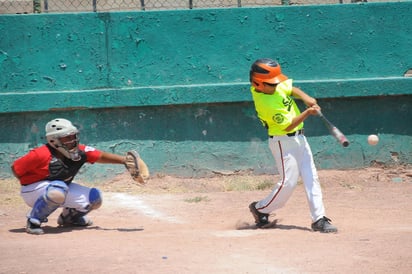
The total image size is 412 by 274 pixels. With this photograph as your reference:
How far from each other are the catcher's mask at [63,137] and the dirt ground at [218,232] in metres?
0.79

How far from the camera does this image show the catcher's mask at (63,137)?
7.04 meters

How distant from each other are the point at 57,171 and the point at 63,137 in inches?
Result: 14.6

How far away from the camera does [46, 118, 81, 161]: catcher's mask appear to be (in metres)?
7.04

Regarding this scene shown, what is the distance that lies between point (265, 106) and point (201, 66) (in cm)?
319

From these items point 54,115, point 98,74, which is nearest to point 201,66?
point 98,74

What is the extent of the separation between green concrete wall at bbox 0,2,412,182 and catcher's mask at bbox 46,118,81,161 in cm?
261

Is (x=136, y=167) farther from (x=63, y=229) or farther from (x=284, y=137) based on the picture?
(x=284, y=137)

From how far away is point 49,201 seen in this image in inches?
277

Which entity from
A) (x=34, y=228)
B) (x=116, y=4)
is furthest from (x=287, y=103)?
(x=116, y=4)

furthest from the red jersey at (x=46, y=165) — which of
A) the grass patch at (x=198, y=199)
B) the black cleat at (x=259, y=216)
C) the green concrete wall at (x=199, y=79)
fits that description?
the green concrete wall at (x=199, y=79)

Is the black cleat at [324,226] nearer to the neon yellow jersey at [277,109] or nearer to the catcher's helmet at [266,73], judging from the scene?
the neon yellow jersey at [277,109]

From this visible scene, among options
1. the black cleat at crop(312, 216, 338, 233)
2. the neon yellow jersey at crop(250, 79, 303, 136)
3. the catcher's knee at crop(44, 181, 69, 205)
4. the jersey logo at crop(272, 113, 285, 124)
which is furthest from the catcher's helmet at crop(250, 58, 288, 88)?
the catcher's knee at crop(44, 181, 69, 205)

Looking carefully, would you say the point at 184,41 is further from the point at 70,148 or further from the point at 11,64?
the point at 70,148

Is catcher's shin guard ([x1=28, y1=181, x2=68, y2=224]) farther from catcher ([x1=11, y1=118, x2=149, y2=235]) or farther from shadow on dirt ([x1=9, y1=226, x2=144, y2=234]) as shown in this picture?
shadow on dirt ([x1=9, y1=226, x2=144, y2=234])
